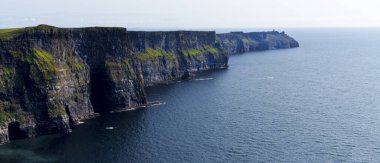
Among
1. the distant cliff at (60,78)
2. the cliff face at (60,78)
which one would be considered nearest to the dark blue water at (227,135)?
the distant cliff at (60,78)

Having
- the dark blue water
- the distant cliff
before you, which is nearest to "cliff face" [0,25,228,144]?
the distant cliff

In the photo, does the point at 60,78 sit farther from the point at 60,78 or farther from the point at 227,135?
the point at 227,135

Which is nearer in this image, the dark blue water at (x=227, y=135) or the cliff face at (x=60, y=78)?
the dark blue water at (x=227, y=135)

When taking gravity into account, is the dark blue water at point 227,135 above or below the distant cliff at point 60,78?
below

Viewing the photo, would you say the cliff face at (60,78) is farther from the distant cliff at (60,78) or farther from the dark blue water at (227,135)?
the dark blue water at (227,135)

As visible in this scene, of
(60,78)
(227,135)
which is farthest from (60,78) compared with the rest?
(227,135)

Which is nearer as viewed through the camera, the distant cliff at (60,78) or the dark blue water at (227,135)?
the dark blue water at (227,135)

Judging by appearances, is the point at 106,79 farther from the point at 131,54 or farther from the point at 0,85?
the point at 0,85

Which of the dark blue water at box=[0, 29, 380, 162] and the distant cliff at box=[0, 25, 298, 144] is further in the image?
the distant cliff at box=[0, 25, 298, 144]

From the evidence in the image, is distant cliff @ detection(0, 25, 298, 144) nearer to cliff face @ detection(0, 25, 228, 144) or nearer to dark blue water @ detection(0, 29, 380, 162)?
cliff face @ detection(0, 25, 228, 144)
